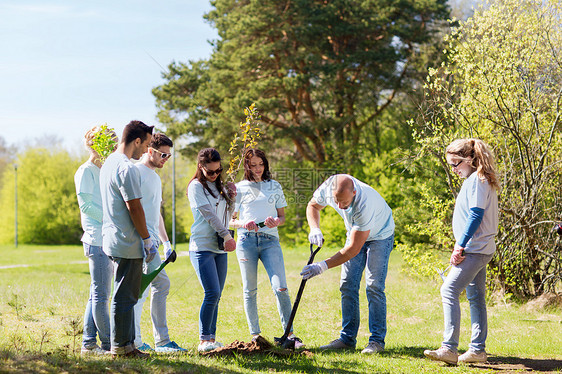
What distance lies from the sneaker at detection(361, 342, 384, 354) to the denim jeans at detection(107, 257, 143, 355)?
213cm

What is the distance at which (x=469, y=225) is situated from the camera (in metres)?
3.99

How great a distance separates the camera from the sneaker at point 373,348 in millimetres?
4660

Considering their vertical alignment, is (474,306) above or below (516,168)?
below

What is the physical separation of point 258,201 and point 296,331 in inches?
84.4

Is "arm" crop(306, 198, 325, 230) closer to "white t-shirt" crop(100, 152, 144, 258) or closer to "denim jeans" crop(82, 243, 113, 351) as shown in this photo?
"white t-shirt" crop(100, 152, 144, 258)

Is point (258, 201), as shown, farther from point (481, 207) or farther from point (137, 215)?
point (481, 207)

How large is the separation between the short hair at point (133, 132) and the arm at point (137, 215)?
20.3 inches

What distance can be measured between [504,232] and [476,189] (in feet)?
12.2

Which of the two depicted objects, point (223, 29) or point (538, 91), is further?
point (223, 29)

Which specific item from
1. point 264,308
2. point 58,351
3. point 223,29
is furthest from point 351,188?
point 223,29

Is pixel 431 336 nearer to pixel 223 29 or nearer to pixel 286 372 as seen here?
pixel 286 372

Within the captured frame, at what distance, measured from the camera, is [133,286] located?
374 cm

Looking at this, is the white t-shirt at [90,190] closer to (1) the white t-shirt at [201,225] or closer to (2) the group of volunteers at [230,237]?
(2) the group of volunteers at [230,237]

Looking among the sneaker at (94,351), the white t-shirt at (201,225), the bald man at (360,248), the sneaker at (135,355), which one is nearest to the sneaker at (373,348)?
the bald man at (360,248)
